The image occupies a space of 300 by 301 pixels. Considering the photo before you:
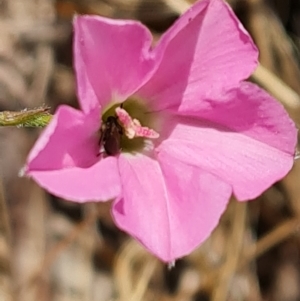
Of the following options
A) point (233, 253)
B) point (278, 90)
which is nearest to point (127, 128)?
point (278, 90)

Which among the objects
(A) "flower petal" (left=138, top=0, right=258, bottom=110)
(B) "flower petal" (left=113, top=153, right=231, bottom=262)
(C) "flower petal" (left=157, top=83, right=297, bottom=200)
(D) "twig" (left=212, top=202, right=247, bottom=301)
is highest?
(A) "flower petal" (left=138, top=0, right=258, bottom=110)

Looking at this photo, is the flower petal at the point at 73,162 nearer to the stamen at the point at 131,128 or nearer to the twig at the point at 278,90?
the stamen at the point at 131,128

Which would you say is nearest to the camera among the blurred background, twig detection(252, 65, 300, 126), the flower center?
the flower center

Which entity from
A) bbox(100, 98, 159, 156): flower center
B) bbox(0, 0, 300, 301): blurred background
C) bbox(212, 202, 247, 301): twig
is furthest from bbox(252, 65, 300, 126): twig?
bbox(100, 98, 159, 156): flower center

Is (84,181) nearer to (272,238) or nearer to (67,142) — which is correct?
(67,142)

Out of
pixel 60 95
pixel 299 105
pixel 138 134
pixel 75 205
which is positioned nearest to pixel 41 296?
pixel 75 205

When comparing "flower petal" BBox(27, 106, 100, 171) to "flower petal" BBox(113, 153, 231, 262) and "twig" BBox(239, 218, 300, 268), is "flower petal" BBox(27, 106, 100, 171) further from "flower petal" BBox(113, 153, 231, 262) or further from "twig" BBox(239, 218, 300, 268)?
"twig" BBox(239, 218, 300, 268)
